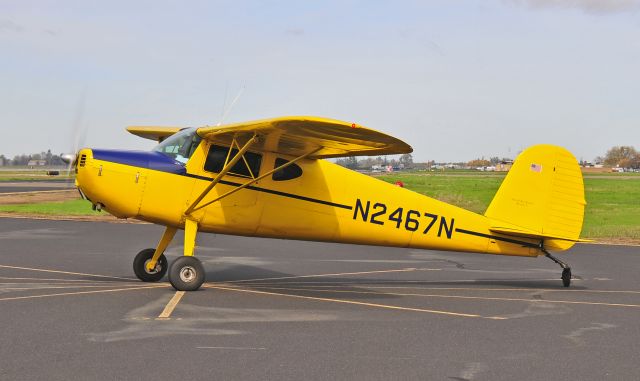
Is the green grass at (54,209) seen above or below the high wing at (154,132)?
below

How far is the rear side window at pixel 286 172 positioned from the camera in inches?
488

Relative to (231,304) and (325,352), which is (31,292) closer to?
(231,304)

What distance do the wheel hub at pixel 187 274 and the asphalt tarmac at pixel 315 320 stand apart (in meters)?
0.34

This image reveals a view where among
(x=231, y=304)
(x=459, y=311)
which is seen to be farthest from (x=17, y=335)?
(x=459, y=311)

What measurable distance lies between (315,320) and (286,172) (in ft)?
12.1

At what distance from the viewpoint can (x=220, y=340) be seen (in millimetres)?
7957

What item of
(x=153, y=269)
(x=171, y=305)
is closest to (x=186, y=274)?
(x=171, y=305)

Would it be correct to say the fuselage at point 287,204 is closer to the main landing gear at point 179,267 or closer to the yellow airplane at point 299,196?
the yellow airplane at point 299,196

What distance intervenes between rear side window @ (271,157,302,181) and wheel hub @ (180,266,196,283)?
215 centimetres

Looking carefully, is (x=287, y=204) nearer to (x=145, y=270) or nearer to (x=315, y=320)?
(x=145, y=270)

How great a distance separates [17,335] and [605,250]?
1689 cm

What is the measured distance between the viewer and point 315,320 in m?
9.45

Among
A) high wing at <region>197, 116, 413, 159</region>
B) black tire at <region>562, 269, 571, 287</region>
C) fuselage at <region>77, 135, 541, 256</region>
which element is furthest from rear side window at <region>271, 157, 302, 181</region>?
black tire at <region>562, 269, 571, 287</region>

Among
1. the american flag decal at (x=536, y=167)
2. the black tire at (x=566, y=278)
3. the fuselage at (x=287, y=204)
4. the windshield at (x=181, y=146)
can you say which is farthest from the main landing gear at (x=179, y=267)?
the black tire at (x=566, y=278)
